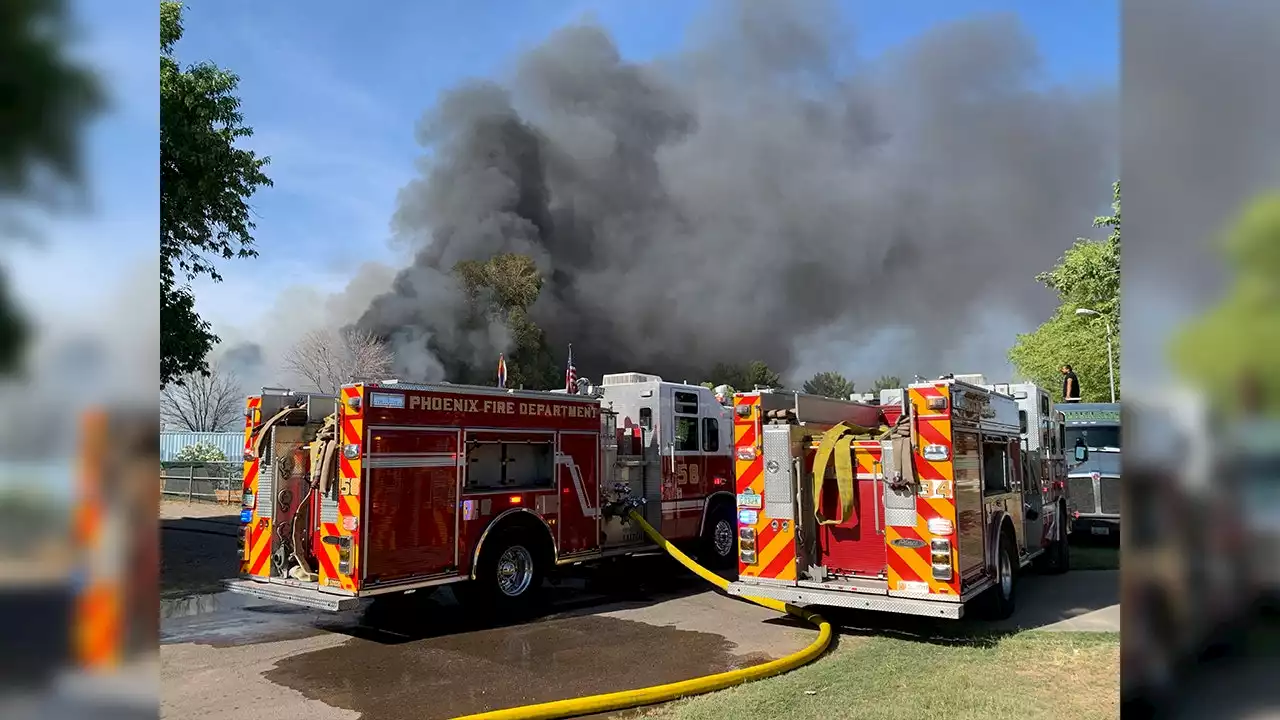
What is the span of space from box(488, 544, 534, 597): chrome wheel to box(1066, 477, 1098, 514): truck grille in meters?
8.91

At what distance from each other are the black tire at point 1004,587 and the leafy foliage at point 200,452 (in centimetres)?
2469

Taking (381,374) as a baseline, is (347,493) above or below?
below

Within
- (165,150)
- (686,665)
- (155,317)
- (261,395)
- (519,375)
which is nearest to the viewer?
(155,317)

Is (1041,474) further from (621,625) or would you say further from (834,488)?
(621,625)

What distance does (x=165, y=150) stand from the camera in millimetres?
9055

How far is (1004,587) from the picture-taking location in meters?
7.54

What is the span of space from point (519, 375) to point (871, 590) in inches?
1116

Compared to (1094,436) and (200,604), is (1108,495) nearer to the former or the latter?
(1094,436)

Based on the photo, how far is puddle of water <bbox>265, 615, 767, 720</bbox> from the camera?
533 cm

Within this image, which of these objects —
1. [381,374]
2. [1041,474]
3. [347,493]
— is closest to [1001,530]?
[1041,474]

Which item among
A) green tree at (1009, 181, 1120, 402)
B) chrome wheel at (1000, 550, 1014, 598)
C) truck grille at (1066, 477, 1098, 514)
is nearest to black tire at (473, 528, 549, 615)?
chrome wheel at (1000, 550, 1014, 598)

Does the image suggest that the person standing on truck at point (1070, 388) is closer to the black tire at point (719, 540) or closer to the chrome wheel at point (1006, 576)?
the black tire at point (719, 540)

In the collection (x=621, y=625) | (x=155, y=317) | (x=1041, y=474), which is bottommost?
(x=621, y=625)

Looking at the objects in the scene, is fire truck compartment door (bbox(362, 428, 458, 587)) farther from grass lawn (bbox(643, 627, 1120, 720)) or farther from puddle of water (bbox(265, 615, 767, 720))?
grass lawn (bbox(643, 627, 1120, 720))
